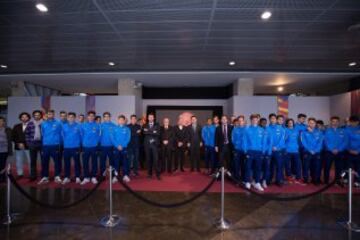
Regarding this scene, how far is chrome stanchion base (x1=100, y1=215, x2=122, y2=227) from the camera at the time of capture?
3.05 metres

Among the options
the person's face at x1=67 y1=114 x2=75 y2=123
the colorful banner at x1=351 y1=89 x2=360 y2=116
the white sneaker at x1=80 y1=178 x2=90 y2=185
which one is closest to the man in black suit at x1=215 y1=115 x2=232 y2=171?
the white sneaker at x1=80 y1=178 x2=90 y2=185

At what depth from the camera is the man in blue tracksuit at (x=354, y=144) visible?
4.71 metres

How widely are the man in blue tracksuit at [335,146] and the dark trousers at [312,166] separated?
215 mm

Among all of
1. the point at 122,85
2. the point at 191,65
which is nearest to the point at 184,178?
the point at 191,65

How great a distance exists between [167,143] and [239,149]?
84.0 inches

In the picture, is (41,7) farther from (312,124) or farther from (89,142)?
(312,124)

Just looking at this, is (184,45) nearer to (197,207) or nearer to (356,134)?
(197,207)

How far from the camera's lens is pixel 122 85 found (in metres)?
9.02

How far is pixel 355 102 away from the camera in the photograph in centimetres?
823

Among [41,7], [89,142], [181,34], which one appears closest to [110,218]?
[89,142]

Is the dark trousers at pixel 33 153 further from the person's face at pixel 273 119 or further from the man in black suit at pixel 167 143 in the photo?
the person's face at pixel 273 119

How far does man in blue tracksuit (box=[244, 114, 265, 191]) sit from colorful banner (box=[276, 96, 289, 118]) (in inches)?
212

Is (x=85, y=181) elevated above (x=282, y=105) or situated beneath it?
situated beneath

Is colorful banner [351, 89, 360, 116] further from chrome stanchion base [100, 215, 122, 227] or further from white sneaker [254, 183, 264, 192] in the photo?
chrome stanchion base [100, 215, 122, 227]
